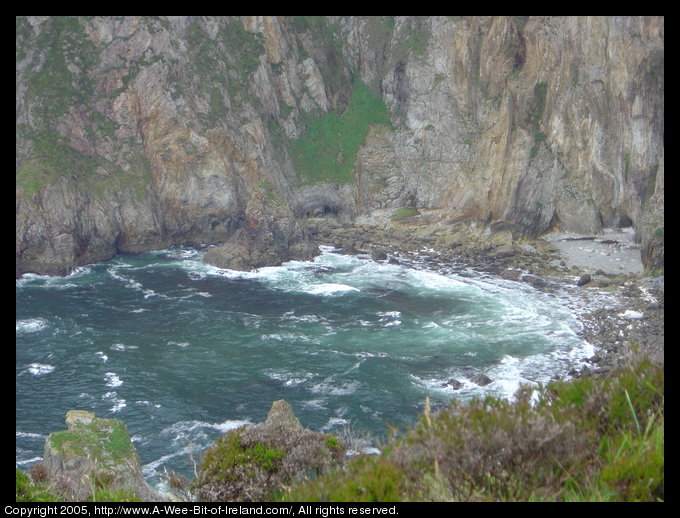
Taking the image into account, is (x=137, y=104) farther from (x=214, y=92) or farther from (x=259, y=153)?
(x=259, y=153)

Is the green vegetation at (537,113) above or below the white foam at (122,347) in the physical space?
above

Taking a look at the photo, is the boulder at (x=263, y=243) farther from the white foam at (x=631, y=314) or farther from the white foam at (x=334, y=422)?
the white foam at (x=631, y=314)

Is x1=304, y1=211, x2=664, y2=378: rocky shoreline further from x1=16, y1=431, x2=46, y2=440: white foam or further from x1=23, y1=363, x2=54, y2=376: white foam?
x1=23, y1=363, x2=54, y2=376: white foam

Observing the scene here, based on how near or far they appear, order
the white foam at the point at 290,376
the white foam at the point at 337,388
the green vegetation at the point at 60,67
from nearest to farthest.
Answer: the white foam at the point at 337,388
the white foam at the point at 290,376
the green vegetation at the point at 60,67

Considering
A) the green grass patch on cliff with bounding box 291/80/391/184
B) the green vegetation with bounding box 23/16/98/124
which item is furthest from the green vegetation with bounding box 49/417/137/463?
the green grass patch on cliff with bounding box 291/80/391/184

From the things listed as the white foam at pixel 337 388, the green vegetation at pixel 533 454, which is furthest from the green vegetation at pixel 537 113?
the green vegetation at pixel 533 454

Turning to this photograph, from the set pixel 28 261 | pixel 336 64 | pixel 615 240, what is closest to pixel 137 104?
pixel 28 261

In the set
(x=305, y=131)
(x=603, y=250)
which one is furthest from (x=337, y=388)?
(x=305, y=131)
